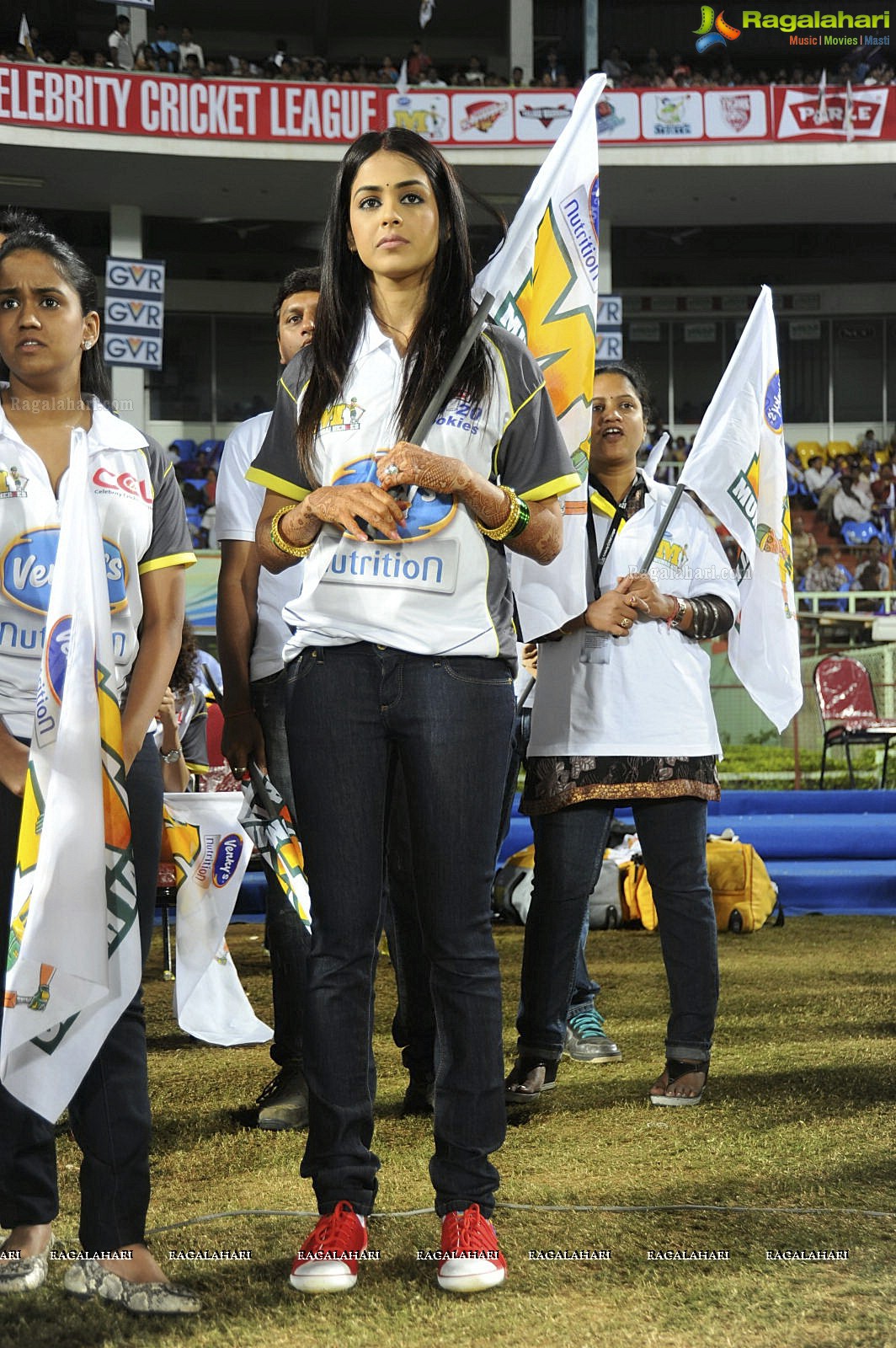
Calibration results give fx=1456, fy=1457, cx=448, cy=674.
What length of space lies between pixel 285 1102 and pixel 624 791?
3.03 ft

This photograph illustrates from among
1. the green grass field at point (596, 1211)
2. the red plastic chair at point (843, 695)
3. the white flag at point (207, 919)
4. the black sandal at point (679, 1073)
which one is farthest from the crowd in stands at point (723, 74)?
the black sandal at point (679, 1073)

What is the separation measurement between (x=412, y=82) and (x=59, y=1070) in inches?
722

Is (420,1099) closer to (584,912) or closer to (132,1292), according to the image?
(584,912)

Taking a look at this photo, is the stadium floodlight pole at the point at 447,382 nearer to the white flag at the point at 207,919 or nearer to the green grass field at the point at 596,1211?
the green grass field at the point at 596,1211

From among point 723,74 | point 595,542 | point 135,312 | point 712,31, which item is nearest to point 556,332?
point 595,542

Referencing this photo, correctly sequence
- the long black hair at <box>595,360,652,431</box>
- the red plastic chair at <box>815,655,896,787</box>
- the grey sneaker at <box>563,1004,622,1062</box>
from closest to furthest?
the long black hair at <box>595,360,652,431</box> < the grey sneaker at <box>563,1004,622,1062</box> < the red plastic chair at <box>815,655,896,787</box>

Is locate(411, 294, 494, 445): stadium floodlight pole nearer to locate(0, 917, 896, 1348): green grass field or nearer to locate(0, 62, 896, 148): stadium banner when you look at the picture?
locate(0, 917, 896, 1348): green grass field

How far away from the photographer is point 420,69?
18625 millimetres

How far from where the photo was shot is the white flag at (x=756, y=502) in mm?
3541

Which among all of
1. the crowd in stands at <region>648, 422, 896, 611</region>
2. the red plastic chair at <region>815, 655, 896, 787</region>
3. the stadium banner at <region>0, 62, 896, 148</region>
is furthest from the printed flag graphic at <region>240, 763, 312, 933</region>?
the stadium banner at <region>0, 62, 896, 148</region>

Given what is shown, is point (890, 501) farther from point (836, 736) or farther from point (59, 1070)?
point (59, 1070)

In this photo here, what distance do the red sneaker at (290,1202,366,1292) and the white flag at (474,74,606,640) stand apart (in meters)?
1.13

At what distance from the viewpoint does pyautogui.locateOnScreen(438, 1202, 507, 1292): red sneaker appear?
6.26 feet

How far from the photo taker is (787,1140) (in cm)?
264
